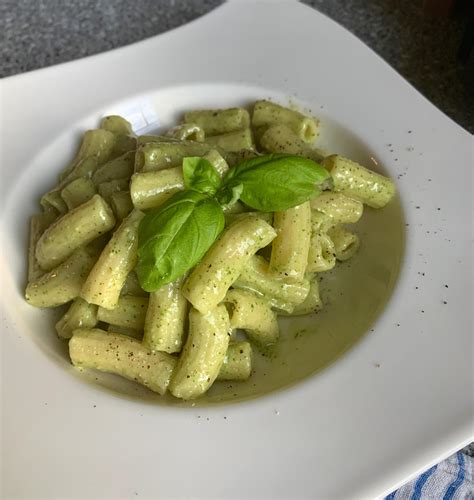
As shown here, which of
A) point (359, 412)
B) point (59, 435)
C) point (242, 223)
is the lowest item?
point (359, 412)

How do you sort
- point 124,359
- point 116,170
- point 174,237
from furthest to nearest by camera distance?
point 116,170, point 124,359, point 174,237

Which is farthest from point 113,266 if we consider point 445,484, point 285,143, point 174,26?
point 174,26

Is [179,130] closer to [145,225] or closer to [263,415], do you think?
[145,225]

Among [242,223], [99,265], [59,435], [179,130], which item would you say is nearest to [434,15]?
[179,130]

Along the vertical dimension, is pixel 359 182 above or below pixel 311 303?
above

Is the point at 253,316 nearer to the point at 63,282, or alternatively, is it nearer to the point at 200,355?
the point at 200,355

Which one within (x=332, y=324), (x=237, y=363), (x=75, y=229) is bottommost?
(x=332, y=324)

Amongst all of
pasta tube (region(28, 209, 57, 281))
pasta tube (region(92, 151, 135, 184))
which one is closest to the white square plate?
pasta tube (region(28, 209, 57, 281))
